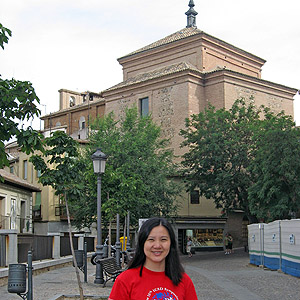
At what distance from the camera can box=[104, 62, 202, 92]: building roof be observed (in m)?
49.0

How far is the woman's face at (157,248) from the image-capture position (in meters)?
3.67

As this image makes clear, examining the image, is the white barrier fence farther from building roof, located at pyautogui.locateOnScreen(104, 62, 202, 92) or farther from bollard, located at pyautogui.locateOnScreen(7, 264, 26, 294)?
building roof, located at pyautogui.locateOnScreen(104, 62, 202, 92)

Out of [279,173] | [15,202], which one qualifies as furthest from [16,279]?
[15,202]

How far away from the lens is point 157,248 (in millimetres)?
3676

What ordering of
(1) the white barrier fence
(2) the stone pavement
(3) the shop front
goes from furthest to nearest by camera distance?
(3) the shop front
(1) the white barrier fence
(2) the stone pavement

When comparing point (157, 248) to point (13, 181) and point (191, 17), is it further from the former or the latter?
point (191, 17)

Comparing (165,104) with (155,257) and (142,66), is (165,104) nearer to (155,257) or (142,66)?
(142,66)

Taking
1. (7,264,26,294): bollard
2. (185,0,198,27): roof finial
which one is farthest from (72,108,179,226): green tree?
(7,264,26,294): bollard

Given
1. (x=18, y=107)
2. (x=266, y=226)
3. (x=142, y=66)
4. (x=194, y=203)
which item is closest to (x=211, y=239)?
(x=194, y=203)

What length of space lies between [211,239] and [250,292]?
31339 millimetres

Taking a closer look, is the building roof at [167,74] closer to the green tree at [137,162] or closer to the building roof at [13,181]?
the green tree at [137,162]

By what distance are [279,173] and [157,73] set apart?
2472cm

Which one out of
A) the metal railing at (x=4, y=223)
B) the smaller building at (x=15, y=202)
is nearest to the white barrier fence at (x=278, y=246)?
the metal railing at (x=4, y=223)

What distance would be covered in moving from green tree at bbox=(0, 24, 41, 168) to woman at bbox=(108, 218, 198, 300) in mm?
5690
